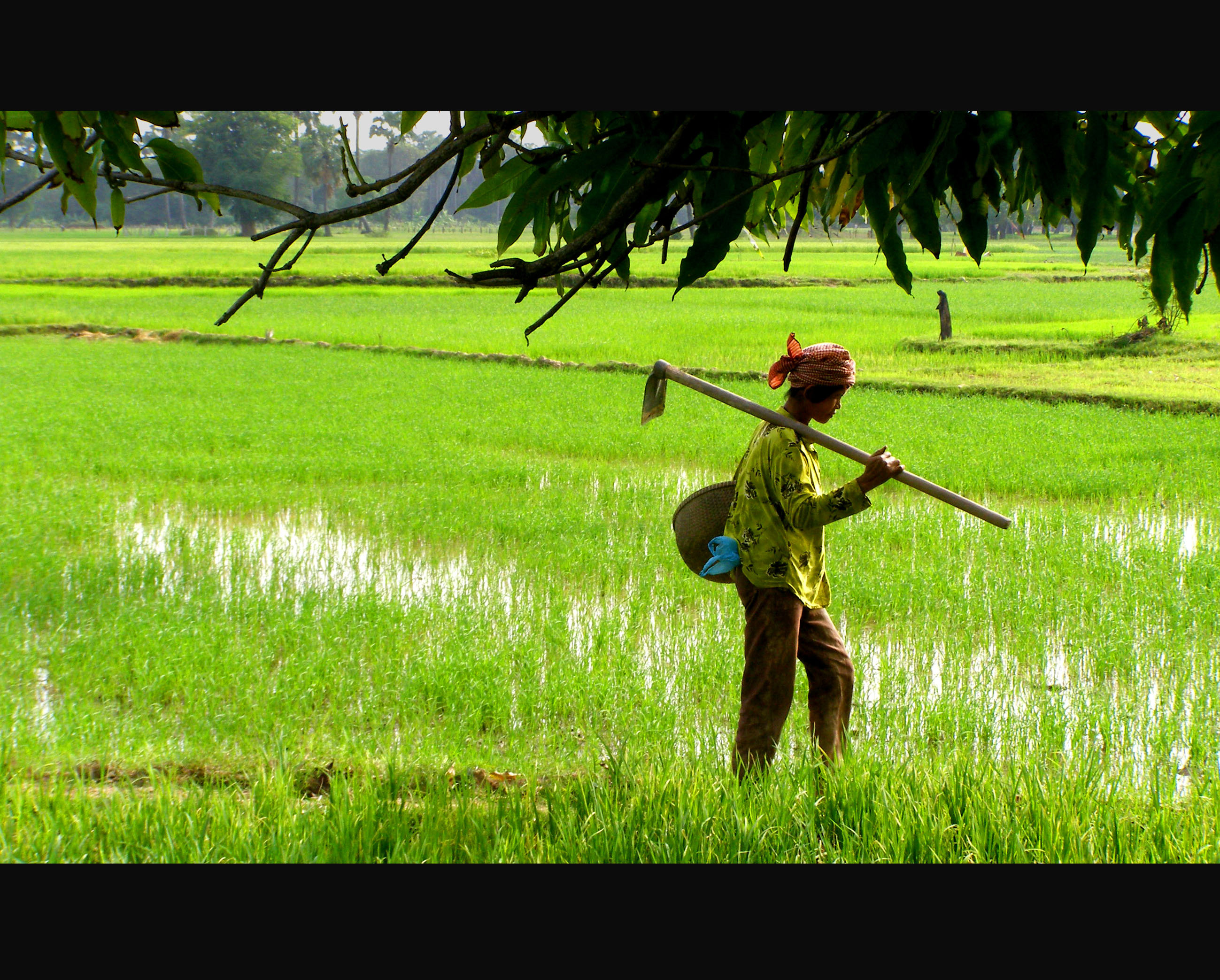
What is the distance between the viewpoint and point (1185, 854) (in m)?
2.41

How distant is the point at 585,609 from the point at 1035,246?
42.7m

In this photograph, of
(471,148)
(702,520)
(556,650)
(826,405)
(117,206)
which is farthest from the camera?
(556,650)

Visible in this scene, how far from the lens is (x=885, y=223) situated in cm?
144

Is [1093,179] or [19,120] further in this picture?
[19,120]

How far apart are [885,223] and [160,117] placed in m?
1.12

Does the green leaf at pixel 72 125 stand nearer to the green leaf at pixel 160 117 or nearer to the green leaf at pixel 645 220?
the green leaf at pixel 160 117

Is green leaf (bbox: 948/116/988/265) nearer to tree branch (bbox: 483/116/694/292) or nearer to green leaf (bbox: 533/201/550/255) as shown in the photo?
tree branch (bbox: 483/116/694/292)

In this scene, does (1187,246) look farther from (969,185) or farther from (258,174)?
(258,174)

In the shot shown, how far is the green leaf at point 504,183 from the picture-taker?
5.43 feet

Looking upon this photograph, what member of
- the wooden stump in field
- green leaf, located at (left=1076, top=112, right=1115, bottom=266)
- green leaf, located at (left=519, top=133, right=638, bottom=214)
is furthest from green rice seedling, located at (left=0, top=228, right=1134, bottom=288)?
green leaf, located at (left=1076, top=112, right=1115, bottom=266)

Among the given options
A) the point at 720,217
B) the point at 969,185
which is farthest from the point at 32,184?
the point at 969,185

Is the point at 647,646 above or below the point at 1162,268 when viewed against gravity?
below

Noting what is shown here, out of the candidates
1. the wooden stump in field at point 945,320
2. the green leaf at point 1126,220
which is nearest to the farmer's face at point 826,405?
the green leaf at point 1126,220

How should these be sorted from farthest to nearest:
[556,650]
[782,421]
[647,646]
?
1. [647,646]
2. [556,650]
3. [782,421]
